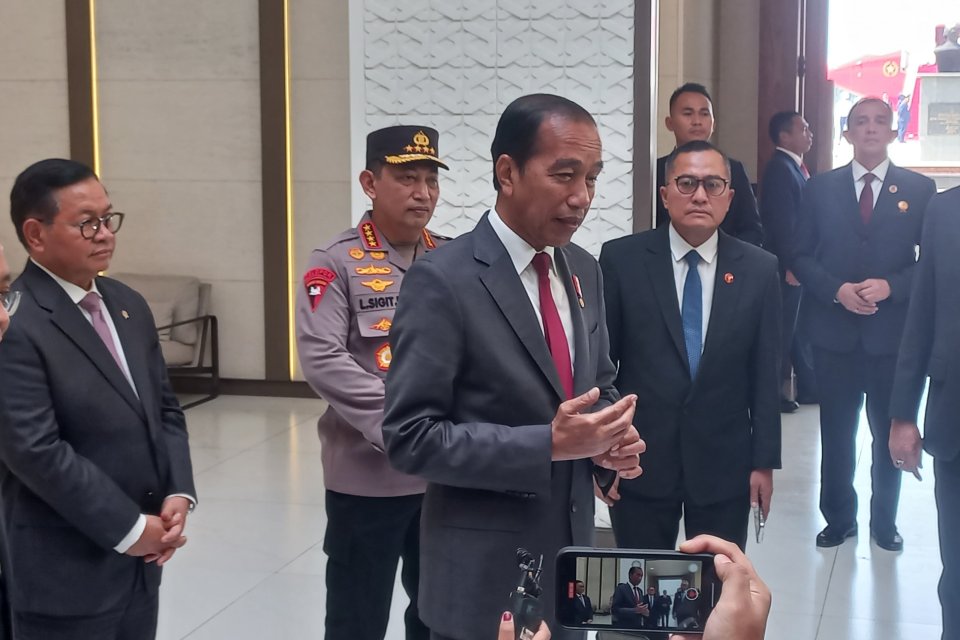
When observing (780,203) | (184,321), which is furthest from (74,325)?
(184,321)

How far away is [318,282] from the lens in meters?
3.27

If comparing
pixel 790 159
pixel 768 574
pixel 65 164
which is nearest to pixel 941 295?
pixel 768 574

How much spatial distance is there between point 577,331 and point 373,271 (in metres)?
1.07

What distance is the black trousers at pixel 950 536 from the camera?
3.38 m

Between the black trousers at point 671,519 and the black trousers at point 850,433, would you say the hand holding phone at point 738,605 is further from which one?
the black trousers at point 850,433

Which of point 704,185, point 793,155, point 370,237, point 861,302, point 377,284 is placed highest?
point 793,155

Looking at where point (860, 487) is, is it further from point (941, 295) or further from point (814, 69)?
point (814, 69)

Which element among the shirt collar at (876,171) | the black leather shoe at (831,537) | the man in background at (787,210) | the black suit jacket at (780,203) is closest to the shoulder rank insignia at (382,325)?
the black leather shoe at (831,537)

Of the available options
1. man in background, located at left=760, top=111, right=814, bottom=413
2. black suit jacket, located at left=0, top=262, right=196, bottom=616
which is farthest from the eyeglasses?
man in background, located at left=760, top=111, right=814, bottom=413

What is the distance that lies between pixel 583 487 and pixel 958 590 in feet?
5.27

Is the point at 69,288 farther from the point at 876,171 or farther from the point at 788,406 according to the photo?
the point at 788,406

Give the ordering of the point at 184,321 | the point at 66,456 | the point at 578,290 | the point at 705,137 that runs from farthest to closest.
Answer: the point at 184,321
the point at 705,137
the point at 66,456
the point at 578,290

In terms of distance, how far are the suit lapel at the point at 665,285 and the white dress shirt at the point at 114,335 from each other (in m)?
1.44

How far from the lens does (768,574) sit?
4.96 metres
